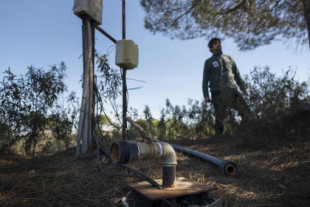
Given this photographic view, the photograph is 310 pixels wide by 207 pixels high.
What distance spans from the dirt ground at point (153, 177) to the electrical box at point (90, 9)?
1954 millimetres

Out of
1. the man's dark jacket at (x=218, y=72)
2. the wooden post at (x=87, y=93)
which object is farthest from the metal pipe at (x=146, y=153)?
the man's dark jacket at (x=218, y=72)

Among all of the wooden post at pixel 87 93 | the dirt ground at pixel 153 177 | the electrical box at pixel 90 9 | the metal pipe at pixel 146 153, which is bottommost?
the dirt ground at pixel 153 177

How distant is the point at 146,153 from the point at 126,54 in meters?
1.75

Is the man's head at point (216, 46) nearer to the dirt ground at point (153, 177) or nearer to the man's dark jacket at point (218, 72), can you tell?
the man's dark jacket at point (218, 72)

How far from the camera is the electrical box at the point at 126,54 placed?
3074mm

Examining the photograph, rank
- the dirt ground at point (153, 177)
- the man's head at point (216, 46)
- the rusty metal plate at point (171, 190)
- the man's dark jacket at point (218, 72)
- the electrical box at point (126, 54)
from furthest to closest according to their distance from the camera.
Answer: the man's head at point (216, 46) → the man's dark jacket at point (218, 72) → the electrical box at point (126, 54) → the dirt ground at point (153, 177) → the rusty metal plate at point (171, 190)

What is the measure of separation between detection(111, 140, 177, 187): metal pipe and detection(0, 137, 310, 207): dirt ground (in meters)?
0.38

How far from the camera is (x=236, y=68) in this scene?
16.3 ft

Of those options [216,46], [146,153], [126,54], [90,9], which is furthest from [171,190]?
[216,46]

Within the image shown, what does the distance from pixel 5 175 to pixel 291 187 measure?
109 inches

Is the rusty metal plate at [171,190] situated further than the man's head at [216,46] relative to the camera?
No

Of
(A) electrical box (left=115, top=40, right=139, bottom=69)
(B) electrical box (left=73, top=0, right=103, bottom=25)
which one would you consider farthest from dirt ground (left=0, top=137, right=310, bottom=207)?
(B) electrical box (left=73, top=0, right=103, bottom=25)

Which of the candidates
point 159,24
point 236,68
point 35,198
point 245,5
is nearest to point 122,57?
point 35,198

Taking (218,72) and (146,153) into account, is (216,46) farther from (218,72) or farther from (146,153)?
(146,153)
